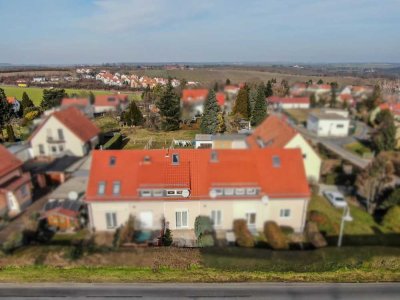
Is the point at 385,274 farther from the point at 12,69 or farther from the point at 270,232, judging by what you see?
the point at 12,69

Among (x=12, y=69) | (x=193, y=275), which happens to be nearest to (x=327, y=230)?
(x=193, y=275)

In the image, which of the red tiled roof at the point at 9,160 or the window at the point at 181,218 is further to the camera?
the window at the point at 181,218

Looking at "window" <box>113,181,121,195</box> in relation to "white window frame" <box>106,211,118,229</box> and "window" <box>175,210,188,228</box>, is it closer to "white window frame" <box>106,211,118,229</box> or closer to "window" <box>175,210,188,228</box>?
"white window frame" <box>106,211,118,229</box>

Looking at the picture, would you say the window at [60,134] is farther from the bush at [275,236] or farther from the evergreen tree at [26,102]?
the bush at [275,236]

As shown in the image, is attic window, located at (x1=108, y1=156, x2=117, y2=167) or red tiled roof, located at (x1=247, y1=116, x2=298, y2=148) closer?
red tiled roof, located at (x1=247, y1=116, x2=298, y2=148)

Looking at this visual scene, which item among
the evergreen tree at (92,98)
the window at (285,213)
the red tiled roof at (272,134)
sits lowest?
the window at (285,213)

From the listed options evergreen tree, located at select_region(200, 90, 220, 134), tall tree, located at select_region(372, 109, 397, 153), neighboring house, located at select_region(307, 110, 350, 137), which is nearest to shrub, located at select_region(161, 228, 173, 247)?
evergreen tree, located at select_region(200, 90, 220, 134)

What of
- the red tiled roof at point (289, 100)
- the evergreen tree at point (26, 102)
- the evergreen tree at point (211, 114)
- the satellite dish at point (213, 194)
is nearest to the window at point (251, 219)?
the satellite dish at point (213, 194)
